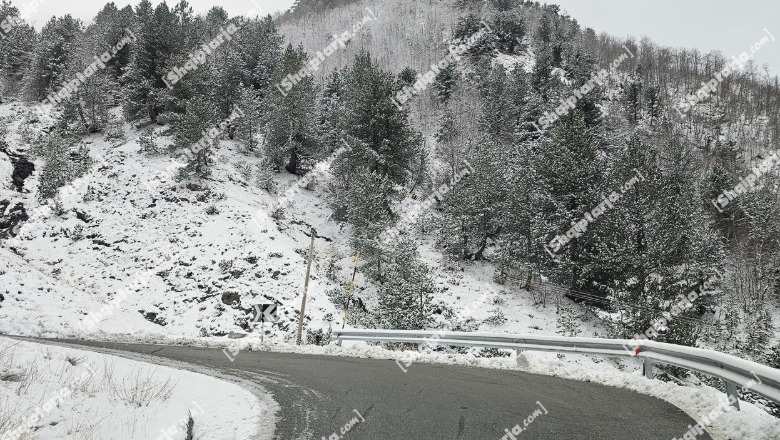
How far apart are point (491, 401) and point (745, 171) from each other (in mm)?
84117

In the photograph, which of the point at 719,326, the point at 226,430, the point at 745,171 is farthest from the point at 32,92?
the point at 745,171

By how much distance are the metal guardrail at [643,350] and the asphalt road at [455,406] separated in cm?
84

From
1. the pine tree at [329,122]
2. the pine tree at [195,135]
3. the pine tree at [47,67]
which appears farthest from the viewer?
the pine tree at [47,67]

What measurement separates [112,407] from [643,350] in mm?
9016

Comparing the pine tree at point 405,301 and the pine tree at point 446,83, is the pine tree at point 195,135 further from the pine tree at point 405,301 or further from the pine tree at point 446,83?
the pine tree at point 446,83

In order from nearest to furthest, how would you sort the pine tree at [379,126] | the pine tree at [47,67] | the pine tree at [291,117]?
the pine tree at [379,126], the pine tree at [291,117], the pine tree at [47,67]

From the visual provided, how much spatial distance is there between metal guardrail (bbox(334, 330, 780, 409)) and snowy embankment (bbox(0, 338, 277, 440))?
5659mm

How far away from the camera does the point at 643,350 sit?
27.0 ft

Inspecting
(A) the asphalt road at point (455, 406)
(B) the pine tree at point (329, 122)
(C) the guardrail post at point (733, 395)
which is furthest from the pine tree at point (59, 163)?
(C) the guardrail post at point (733, 395)

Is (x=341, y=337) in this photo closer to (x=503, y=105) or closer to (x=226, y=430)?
(x=226, y=430)

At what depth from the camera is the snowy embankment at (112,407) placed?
4.18 m

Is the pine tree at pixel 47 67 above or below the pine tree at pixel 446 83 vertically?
below

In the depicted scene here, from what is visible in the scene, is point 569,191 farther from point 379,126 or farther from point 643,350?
point 643,350

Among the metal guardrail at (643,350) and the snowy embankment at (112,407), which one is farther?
the metal guardrail at (643,350)
